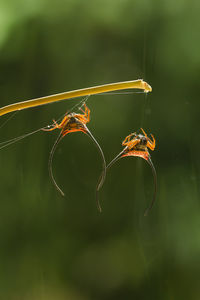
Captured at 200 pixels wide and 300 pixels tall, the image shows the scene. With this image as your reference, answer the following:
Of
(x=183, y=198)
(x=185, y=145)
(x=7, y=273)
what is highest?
(x=185, y=145)

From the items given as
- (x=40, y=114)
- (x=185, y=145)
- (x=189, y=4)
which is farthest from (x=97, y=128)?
(x=189, y=4)

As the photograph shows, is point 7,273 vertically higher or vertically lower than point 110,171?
lower

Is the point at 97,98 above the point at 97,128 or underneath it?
above

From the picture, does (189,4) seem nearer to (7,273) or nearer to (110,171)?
(110,171)

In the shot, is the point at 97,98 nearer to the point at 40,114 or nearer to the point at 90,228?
the point at 40,114

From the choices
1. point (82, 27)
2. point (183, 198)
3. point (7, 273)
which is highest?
point (82, 27)

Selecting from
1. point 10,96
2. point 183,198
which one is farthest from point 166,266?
point 10,96
